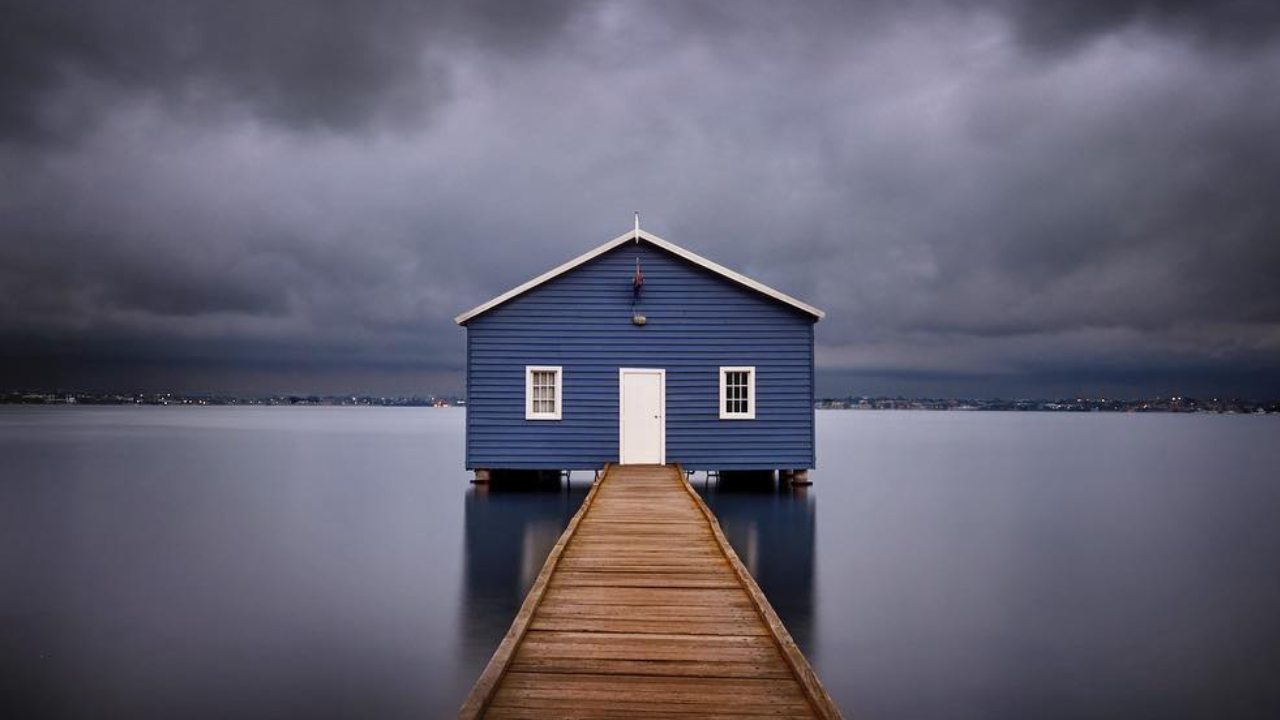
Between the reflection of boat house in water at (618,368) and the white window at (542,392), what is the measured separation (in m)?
0.02

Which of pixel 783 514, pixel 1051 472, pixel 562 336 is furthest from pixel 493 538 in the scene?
pixel 1051 472

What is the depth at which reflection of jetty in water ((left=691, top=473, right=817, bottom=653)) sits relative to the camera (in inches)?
409

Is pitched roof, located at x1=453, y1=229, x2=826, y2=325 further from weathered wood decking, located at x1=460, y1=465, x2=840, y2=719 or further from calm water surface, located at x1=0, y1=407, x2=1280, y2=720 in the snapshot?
weathered wood decking, located at x1=460, y1=465, x2=840, y2=719

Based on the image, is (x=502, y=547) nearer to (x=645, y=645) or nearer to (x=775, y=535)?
(x=775, y=535)

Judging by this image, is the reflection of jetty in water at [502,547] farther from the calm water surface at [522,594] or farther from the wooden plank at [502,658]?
the wooden plank at [502,658]

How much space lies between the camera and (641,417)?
60.2 feet

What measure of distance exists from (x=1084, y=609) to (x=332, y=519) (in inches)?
613

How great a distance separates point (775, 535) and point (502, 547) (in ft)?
16.8

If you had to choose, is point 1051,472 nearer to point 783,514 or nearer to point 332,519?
point 783,514

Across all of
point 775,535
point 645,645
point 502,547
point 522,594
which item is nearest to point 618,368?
point 775,535

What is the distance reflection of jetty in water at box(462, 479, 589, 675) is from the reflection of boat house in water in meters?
1.19

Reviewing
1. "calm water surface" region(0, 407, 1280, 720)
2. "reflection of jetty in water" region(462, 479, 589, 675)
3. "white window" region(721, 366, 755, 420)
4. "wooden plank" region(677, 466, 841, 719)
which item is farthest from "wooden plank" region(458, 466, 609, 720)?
"white window" region(721, 366, 755, 420)

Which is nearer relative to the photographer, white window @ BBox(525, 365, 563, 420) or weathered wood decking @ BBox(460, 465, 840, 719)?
weathered wood decking @ BBox(460, 465, 840, 719)

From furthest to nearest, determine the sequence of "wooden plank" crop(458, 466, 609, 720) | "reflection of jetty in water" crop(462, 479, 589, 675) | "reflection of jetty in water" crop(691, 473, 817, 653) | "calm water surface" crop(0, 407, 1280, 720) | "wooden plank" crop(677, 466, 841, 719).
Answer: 1. "reflection of jetty in water" crop(691, 473, 817, 653)
2. "reflection of jetty in water" crop(462, 479, 589, 675)
3. "calm water surface" crop(0, 407, 1280, 720)
4. "wooden plank" crop(677, 466, 841, 719)
5. "wooden plank" crop(458, 466, 609, 720)
